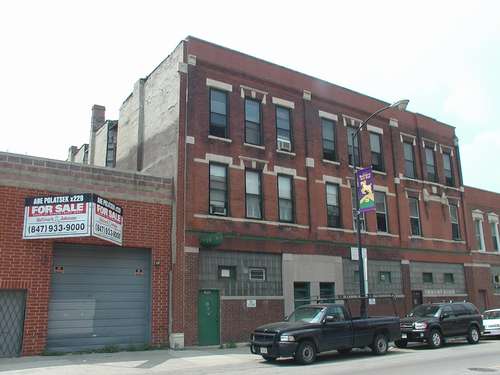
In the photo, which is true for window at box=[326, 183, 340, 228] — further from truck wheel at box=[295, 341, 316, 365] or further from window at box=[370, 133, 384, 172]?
truck wheel at box=[295, 341, 316, 365]

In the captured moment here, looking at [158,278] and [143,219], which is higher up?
[143,219]

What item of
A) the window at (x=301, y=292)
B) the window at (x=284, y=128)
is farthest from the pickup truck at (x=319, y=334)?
the window at (x=284, y=128)

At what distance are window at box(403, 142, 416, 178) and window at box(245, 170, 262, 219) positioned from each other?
37.6 ft

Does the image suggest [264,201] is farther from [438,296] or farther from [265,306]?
[438,296]

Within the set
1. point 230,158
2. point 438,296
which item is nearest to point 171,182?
point 230,158

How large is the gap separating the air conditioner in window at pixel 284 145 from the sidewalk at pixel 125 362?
388 inches

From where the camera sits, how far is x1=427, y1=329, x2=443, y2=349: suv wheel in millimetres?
18719

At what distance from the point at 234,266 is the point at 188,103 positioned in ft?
23.0

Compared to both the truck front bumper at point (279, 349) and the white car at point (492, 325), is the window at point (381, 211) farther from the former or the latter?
the truck front bumper at point (279, 349)

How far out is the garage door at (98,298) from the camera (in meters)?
17.2

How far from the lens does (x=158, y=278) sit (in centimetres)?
1923

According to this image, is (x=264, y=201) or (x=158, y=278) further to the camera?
(x=264, y=201)

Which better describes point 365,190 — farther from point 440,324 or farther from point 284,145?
point 440,324

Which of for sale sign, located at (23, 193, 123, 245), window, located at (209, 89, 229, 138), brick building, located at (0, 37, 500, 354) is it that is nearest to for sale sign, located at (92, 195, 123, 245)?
for sale sign, located at (23, 193, 123, 245)
